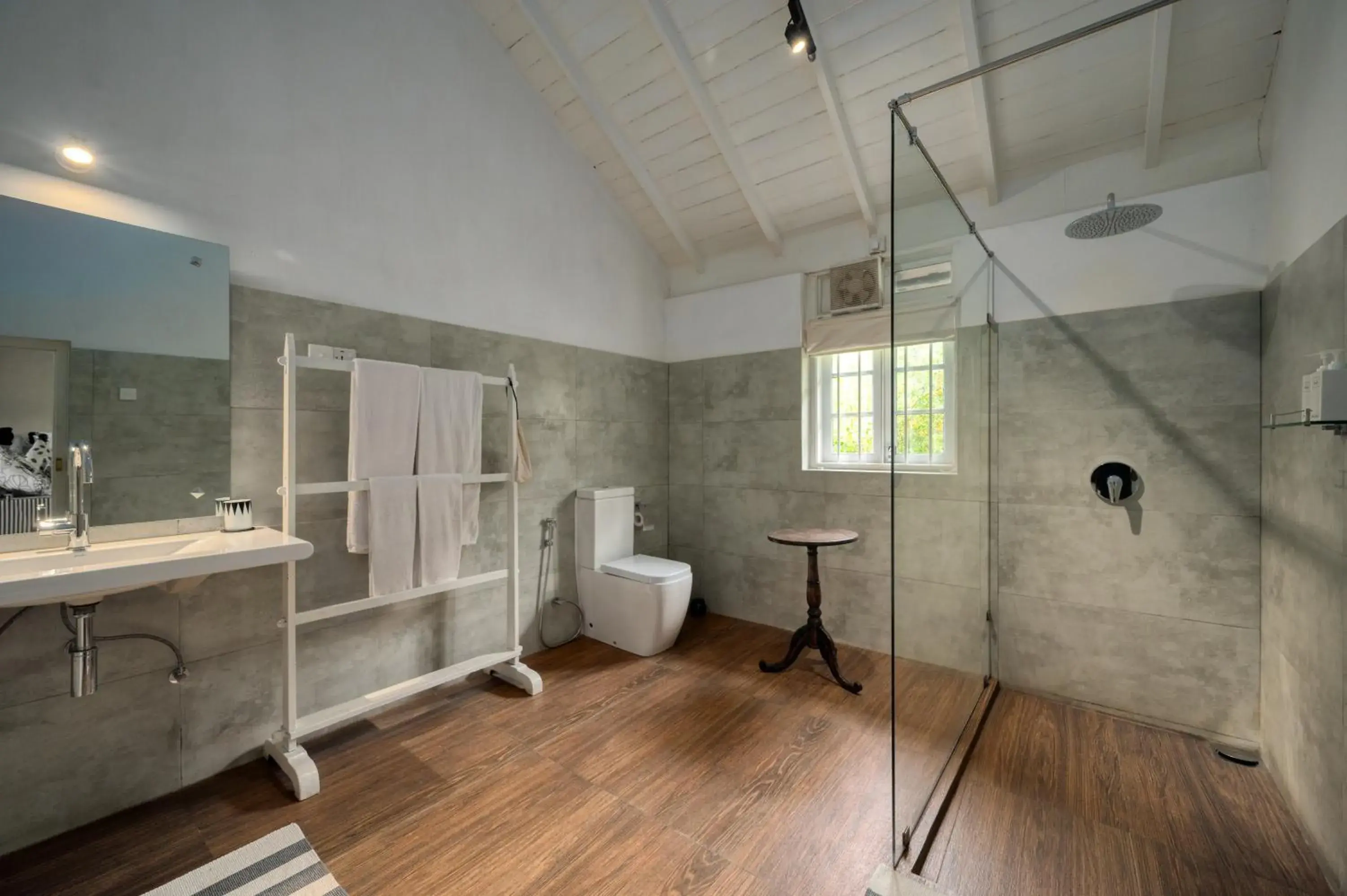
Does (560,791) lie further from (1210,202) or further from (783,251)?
(1210,202)

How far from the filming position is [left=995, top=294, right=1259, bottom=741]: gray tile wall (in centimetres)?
206

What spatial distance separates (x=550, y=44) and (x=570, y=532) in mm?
2509

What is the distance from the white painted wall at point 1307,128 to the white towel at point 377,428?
294cm

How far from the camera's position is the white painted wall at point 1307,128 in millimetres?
1412

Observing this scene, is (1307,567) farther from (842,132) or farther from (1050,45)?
(842,132)

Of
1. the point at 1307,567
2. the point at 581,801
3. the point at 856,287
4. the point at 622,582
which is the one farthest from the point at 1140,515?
the point at 581,801

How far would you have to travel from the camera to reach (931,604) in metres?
1.82

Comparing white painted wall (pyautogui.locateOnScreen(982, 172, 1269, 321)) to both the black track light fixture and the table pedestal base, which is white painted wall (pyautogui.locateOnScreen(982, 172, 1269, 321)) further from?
the table pedestal base

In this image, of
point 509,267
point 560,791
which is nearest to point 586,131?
point 509,267

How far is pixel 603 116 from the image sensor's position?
2803 mm

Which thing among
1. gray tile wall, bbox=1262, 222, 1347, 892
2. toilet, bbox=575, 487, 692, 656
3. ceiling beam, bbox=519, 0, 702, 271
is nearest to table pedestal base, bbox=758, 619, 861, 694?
toilet, bbox=575, 487, 692, 656

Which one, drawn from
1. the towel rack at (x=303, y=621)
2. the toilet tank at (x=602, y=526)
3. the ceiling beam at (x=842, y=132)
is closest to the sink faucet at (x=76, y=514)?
the towel rack at (x=303, y=621)

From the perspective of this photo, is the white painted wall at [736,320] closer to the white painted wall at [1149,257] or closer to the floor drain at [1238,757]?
the white painted wall at [1149,257]

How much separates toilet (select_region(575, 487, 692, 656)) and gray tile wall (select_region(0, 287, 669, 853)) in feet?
0.49
